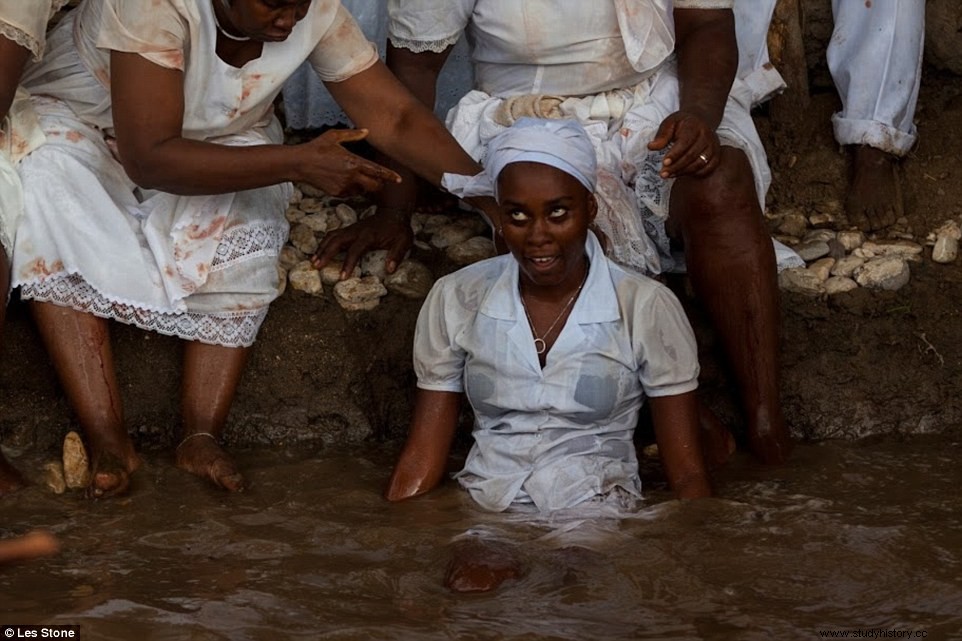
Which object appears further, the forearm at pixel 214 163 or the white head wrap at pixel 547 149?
the forearm at pixel 214 163

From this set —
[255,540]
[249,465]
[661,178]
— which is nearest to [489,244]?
[661,178]

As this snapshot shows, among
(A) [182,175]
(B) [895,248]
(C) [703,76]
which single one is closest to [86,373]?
(A) [182,175]

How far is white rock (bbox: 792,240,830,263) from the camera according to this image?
475cm

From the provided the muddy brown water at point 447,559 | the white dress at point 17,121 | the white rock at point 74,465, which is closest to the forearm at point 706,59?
the muddy brown water at point 447,559

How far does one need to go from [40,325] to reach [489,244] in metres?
1.26

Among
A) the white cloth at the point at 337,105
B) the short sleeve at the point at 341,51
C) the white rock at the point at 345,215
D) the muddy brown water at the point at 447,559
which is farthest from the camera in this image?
the white cloth at the point at 337,105

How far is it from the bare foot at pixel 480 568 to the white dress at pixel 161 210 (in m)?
1.02

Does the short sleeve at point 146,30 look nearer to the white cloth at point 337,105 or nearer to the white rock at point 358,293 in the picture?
the white rock at point 358,293

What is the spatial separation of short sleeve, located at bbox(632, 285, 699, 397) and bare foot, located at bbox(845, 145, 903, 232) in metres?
1.17

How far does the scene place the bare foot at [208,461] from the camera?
13.6ft

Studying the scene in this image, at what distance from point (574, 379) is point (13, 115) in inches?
63.4

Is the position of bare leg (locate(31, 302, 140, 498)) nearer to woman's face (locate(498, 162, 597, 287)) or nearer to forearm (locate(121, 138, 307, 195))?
forearm (locate(121, 138, 307, 195))

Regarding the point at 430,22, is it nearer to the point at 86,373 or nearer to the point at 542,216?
the point at 542,216

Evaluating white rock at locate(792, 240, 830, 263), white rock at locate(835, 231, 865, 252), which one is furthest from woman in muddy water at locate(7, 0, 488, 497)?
white rock at locate(835, 231, 865, 252)
